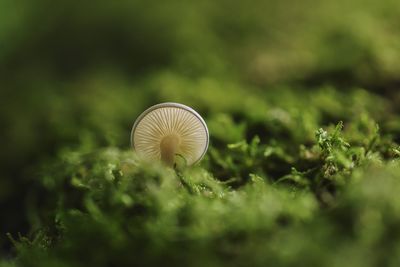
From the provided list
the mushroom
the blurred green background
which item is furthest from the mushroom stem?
the blurred green background

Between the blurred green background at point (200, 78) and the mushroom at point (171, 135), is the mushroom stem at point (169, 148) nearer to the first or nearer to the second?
the mushroom at point (171, 135)

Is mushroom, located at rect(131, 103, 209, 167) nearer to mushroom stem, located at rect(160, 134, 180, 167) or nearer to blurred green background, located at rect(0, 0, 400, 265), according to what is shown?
mushroom stem, located at rect(160, 134, 180, 167)

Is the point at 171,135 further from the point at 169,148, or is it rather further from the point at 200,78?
the point at 200,78

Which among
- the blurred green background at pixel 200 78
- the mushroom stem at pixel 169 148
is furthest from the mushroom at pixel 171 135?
the blurred green background at pixel 200 78

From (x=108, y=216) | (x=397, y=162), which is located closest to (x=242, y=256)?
(x=108, y=216)

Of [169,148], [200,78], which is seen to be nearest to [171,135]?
[169,148]

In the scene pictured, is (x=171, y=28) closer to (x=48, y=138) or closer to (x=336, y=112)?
(x=48, y=138)
